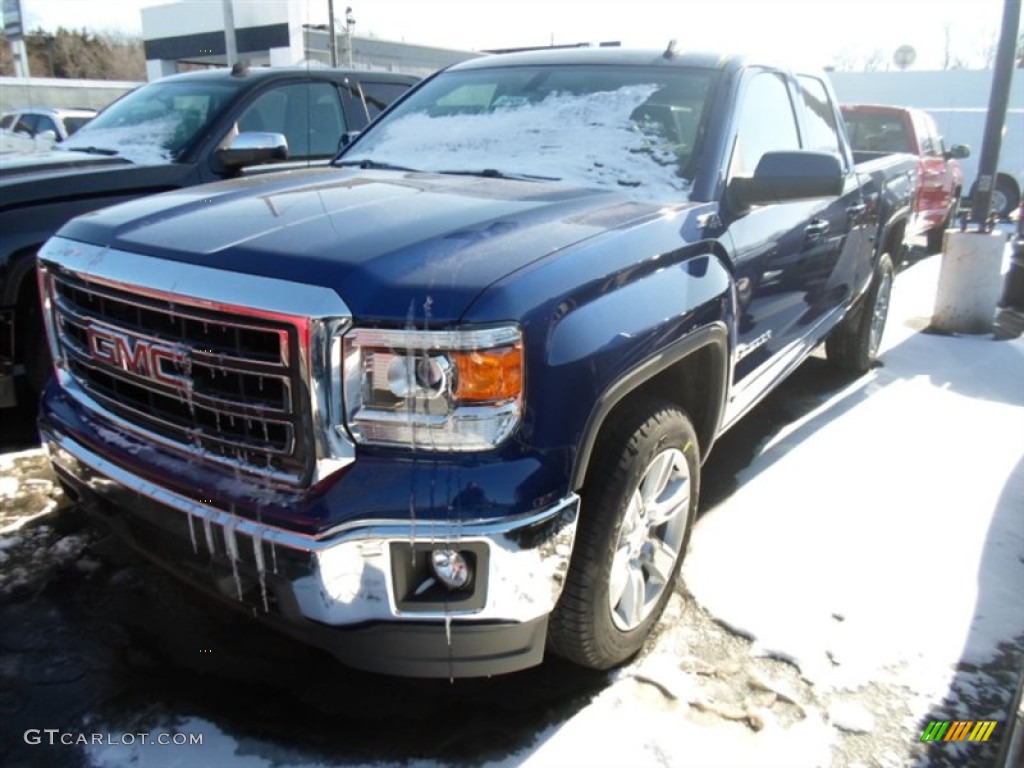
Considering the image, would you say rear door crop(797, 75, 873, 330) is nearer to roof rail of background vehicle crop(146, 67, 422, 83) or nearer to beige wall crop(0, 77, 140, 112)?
roof rail of background vehicle crop(146, 67, 422, 83)

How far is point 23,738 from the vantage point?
229 centimetres

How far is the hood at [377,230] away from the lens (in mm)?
1969

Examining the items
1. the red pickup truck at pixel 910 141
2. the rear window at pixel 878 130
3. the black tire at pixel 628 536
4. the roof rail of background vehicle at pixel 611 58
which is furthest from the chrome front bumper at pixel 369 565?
the rear window at pixel 878 130

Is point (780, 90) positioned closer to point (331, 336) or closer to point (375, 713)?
point (331, 336)

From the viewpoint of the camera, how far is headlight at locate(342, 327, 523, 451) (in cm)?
193

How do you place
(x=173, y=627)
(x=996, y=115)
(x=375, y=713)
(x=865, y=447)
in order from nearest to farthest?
(x=375, y=713)
(x=173, y=627)
(x=865, y=447)
(x=996, y=115)

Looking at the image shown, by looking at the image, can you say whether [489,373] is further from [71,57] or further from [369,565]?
[71,57]

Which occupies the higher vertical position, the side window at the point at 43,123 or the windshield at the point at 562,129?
the windshield at the point at 562,129

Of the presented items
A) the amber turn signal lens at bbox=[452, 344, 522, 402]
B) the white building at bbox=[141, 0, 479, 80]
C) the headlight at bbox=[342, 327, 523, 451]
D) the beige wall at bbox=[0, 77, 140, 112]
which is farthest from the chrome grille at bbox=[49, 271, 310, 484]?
the white building at bbox=[141, 0, 479, 80]

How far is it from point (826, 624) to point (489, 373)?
1.66m

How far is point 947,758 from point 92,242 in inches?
111

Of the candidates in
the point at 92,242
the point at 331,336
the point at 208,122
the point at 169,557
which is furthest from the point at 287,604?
the point at 208,122

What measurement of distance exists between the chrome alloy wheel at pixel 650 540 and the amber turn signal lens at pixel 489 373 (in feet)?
1.95

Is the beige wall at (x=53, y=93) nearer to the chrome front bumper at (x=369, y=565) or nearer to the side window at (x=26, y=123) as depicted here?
the side window at (x=26, y=123)
